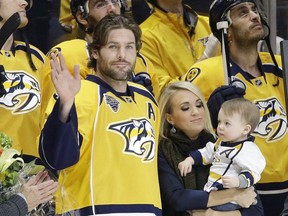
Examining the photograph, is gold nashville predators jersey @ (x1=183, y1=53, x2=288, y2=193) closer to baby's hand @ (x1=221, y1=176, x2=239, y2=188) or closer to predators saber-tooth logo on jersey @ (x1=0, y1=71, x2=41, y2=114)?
baby's hand @ (x1=221, y1=176, x2=239, y2=188)

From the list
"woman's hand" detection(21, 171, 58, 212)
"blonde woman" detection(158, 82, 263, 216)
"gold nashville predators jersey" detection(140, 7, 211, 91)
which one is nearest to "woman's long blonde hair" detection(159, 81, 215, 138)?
→ "blonde woman" detection(158, 82, 263, 216)

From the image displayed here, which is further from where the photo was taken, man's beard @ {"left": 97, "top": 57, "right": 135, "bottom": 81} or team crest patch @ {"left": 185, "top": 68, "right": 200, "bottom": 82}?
team crest patch @ {"left": 185, "top": 68, "right": 200, "bottom": 82}

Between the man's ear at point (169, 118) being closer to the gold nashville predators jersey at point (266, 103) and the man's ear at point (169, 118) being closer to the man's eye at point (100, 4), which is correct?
the gold nashville predators jersey at point (266, 103)

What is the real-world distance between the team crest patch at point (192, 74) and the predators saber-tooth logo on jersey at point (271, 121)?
0.34m

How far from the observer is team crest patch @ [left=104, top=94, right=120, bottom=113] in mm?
4141

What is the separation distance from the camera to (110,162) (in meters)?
4.06

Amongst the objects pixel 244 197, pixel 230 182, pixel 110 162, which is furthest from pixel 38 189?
pixel 244 197

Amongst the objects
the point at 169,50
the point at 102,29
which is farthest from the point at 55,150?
the point at 169,50

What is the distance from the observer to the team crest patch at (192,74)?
497 centimetres

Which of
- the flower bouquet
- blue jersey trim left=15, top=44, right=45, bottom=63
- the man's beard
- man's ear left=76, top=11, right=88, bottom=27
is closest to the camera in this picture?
the flower bouquet

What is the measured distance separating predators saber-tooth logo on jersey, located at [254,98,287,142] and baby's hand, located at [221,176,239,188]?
2.20ft

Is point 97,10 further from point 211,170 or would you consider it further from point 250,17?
point 211,170

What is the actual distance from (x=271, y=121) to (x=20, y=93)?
1.27m

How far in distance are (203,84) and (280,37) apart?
161 centimetres
